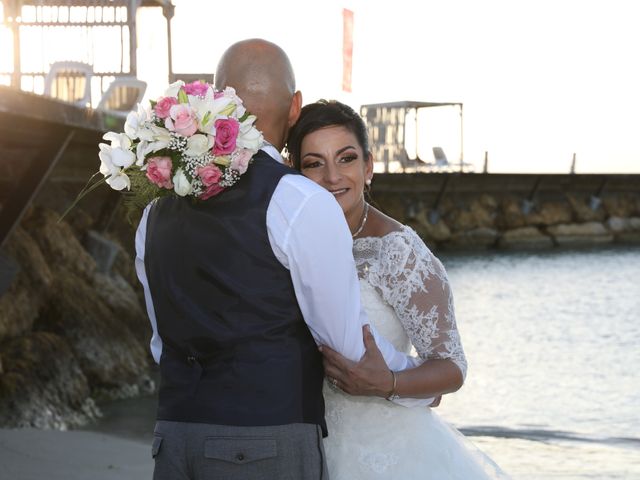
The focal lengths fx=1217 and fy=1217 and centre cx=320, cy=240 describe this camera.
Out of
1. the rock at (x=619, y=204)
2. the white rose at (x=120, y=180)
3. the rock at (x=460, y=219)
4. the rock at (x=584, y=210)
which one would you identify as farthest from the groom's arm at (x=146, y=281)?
the rock at (x=619, y=204)

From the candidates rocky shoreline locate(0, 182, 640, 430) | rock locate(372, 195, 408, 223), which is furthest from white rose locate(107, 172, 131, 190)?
rock locate(372, 195, 408, 223)

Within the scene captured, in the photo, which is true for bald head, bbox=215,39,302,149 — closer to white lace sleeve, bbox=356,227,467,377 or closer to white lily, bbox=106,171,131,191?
white lily, bbox=106,171,131,191

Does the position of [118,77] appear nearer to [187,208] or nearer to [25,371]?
[25,371]

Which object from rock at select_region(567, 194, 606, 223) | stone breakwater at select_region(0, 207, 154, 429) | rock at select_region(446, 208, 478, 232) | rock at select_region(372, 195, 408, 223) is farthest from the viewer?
rock at select_region(567, 194, 606, 223)

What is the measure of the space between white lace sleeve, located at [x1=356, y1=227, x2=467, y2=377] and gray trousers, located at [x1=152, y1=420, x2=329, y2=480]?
549 millimetres

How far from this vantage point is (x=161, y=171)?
2.40 m

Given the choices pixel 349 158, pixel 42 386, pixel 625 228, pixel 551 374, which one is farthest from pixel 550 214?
pixel 349 158

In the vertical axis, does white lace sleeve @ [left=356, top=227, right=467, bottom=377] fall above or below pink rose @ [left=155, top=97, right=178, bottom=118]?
below

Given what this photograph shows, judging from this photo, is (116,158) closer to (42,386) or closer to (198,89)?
(198,89)

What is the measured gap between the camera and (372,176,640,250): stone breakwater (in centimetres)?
3816

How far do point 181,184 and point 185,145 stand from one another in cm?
12

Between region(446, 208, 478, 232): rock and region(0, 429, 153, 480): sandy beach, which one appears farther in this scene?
region(446, 208, 478, 232): rock

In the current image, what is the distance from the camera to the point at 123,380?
9.47m

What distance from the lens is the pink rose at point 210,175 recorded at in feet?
7.58
